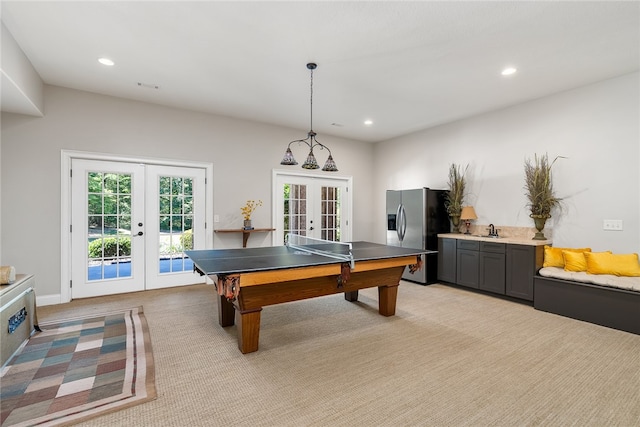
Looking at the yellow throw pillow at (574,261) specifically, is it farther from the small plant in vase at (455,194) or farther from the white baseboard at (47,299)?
the white baseboard at (47,299)

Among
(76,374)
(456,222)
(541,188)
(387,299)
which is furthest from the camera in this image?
(456,222)

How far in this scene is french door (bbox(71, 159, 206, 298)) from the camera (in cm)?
422

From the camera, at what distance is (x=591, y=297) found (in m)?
3.35

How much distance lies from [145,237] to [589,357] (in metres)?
5.53

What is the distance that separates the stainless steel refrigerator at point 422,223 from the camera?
16.9ft

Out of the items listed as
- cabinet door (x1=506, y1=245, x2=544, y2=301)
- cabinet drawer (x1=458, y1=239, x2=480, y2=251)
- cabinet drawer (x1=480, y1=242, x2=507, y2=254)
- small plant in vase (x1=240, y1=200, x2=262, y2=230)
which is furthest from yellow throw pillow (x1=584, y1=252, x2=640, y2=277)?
small plant in vase (x1=240, y1=200, x2=262, y2=230)

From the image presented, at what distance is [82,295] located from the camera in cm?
423

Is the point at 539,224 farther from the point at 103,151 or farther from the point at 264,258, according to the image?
the point at 103,151

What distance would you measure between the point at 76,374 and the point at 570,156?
591 centimetres

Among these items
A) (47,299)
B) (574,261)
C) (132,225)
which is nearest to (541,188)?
(574,261)

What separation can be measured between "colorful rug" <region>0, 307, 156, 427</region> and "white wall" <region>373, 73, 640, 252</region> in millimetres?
5082

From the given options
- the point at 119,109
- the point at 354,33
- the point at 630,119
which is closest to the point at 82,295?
the point at 119,109

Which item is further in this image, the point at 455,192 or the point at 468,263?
the point at 455,192

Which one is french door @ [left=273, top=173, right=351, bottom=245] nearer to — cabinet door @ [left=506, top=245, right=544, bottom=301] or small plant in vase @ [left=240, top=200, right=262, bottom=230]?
small plant in vase @ [left=240, top=200, right=262, bottom=230]
